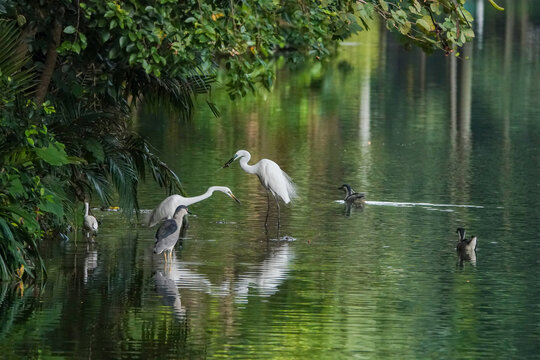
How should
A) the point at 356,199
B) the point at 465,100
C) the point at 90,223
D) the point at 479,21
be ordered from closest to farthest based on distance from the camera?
the point at 90,223
the point at 356,199
the point at 465,100
the point at 479,21

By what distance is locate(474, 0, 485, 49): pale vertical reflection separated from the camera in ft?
229

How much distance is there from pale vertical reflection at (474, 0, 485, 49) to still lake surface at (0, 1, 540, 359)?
37313 mm

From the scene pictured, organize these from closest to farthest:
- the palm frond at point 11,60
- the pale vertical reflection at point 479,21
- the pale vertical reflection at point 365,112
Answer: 1. the palm frond at point 11,60
2. the pale vertical reflection at point 365,112
3. the pale vertical reflection at point 479,21

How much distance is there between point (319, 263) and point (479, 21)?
7292 centimetres

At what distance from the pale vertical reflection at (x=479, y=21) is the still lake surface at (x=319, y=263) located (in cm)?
3731

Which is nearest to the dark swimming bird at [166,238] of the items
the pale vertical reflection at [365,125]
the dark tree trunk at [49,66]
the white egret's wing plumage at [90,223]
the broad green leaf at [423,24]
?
the white egret's wing plumage at [90,223]

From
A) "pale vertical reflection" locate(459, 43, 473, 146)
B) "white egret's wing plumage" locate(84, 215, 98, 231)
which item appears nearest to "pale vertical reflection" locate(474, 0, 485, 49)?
"pale vertical reflection" locate(459, 43, 473, 146)

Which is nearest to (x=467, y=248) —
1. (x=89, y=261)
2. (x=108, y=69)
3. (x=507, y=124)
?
(x=89, y=261)

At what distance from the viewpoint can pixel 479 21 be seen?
85.8 m

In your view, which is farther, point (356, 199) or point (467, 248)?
point (356, 199)

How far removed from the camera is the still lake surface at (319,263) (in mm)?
10711

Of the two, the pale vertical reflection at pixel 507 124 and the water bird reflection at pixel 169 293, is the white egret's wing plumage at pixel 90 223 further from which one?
the pale vertical reflection at pixel 507 124

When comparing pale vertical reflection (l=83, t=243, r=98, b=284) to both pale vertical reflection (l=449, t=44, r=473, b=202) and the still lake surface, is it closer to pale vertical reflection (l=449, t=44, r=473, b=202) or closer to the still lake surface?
the still lake surface

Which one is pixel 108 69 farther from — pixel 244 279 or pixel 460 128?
pixel 460 128
